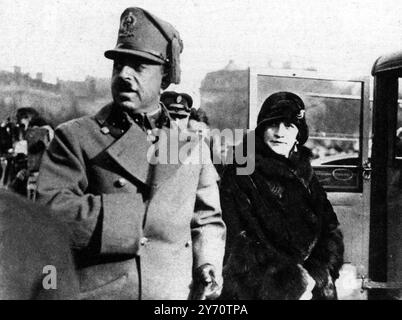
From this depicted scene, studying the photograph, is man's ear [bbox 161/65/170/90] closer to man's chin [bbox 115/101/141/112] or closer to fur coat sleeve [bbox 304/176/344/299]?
man's chin [bbox 115/101/141/112]

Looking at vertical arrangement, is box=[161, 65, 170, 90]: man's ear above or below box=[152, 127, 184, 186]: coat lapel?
above

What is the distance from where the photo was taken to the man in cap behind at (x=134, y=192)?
2557 mm

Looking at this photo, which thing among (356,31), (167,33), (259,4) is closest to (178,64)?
(167,33)

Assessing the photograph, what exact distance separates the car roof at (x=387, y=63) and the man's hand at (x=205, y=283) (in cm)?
147

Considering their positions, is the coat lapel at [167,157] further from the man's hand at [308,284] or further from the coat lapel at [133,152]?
the man's hand at [308,284]

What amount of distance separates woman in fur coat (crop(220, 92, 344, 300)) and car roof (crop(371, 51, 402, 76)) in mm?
483

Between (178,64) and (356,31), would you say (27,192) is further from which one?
(356,31)

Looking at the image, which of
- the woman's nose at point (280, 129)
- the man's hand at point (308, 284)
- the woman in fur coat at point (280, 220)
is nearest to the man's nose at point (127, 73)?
the woman in fur coat at point (280, 220)

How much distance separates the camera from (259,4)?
3.11m

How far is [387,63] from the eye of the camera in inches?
128

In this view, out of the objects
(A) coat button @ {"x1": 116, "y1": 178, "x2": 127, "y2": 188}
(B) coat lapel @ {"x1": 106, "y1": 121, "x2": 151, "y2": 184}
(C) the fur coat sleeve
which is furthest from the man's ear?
(C) the fur coat sleeve

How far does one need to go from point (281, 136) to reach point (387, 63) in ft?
2.42

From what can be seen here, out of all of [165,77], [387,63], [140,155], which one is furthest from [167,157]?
[387,63]

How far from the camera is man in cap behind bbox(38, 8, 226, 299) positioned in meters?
2.56
